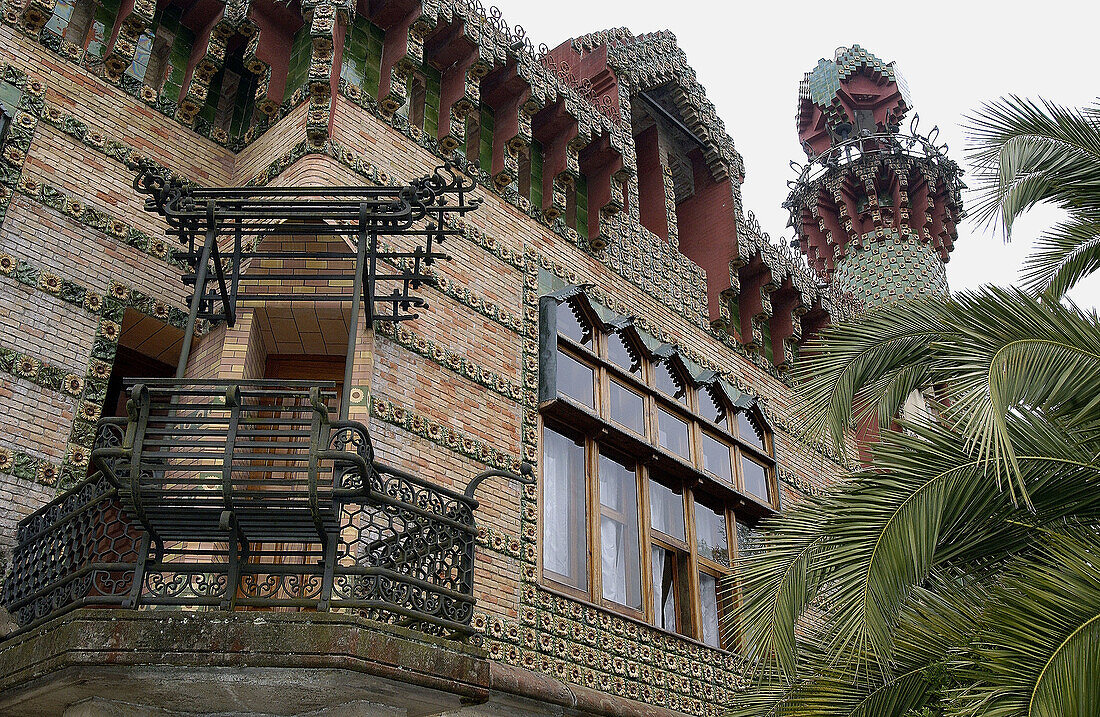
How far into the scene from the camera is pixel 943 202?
63.4 feet

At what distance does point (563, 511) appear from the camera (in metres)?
9.34

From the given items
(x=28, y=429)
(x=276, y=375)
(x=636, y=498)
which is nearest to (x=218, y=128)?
(x=276, y=375)

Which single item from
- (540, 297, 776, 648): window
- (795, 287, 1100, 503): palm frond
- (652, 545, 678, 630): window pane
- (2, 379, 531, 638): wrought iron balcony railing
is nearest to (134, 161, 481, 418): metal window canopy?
(2, 379, 531, 638): wrought iron balcony railing

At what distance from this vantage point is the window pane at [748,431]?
12095mm

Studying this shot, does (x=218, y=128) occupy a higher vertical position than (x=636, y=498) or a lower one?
higher

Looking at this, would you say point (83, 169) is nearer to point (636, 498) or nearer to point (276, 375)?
point (276, 375)

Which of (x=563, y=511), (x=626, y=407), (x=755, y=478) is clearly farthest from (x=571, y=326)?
(x=755, y=478)

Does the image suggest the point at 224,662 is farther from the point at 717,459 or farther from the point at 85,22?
the point at 717,459

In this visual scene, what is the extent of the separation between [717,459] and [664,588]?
1912 millimetres

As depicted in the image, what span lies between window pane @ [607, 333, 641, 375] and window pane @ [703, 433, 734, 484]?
1363mm

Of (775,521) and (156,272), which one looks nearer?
(775,521)

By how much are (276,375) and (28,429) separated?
2.12 meters

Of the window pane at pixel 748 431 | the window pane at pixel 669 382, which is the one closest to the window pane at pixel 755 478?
the window pane at pixel 748 431

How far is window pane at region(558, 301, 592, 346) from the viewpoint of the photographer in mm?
10094
